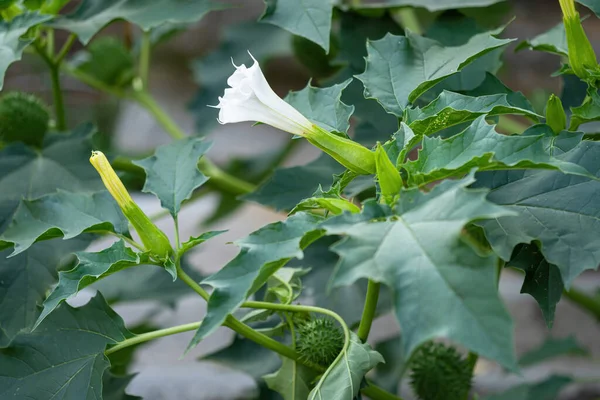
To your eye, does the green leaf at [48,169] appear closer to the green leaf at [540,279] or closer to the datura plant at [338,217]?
the datura plant at [338,217]

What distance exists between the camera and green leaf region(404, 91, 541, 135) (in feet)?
1.69

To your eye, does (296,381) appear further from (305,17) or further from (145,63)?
(145,63)

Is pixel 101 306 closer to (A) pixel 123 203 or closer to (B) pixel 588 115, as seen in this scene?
(A) pixel 123 203

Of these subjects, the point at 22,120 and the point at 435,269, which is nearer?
the point at 435,269

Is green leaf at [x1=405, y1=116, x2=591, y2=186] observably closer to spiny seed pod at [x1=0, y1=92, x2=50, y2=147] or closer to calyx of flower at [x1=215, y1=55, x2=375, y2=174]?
calyx of flower at [x1=215, y1=55, x2=375, y2=174]

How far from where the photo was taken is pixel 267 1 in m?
0.74

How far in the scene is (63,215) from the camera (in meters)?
0.63

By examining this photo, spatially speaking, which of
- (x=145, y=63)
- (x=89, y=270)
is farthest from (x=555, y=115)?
(x=145, y=63)

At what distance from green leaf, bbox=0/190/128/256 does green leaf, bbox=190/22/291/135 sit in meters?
0.45

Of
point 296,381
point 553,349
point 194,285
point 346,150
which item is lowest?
point 553,349

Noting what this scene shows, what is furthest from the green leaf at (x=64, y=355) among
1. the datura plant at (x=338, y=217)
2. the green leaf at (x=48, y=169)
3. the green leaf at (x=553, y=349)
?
the green leaf at (x=553, y=349)

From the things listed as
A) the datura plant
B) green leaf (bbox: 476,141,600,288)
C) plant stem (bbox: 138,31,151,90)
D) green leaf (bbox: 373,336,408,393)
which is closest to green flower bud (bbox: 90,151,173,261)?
the datura plant

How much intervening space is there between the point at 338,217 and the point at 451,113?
139 millimetres

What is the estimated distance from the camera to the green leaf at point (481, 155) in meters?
0.44
